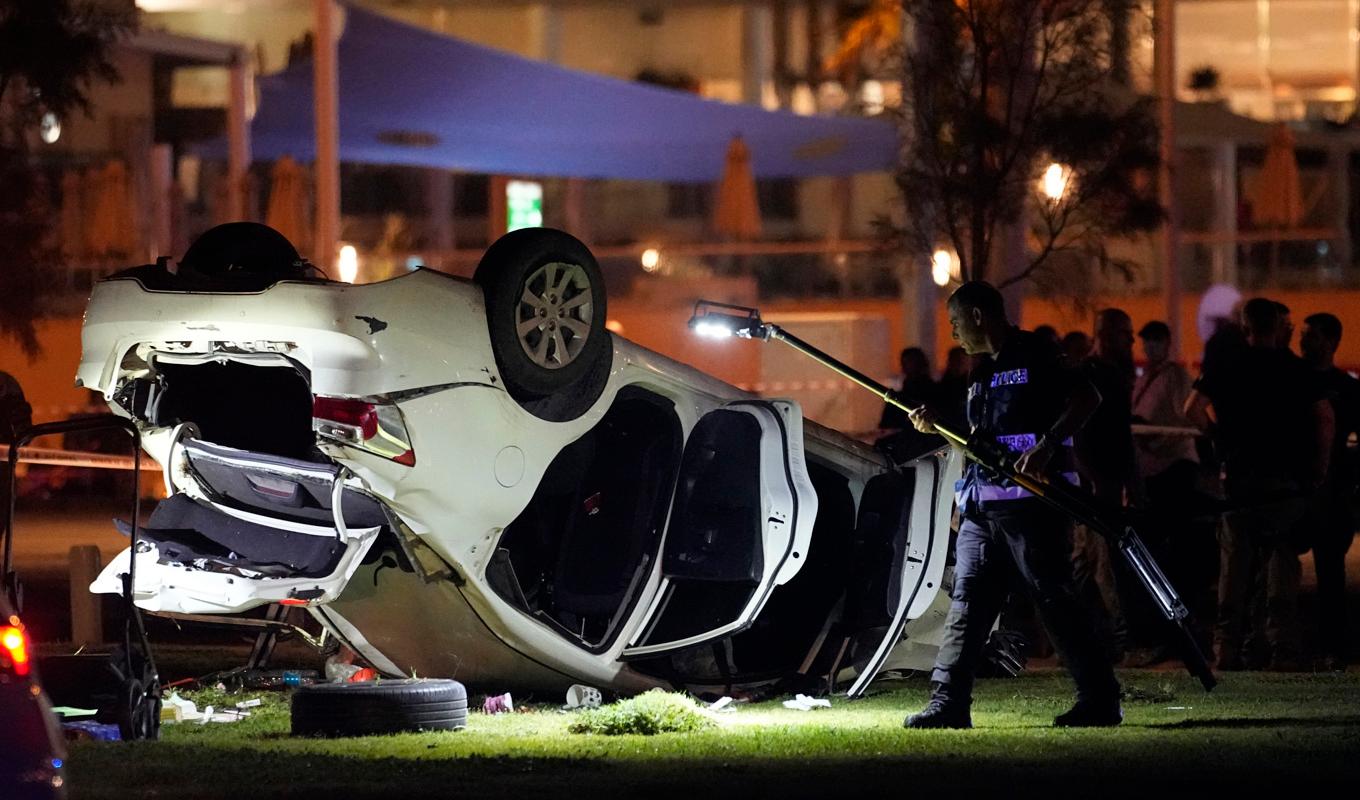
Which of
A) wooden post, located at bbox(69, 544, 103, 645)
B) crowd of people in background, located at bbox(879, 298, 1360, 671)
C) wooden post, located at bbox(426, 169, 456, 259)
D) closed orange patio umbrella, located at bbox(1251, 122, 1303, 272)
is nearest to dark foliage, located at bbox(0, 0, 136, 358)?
wooden post, located at bbox(69, 544, 103, 645)

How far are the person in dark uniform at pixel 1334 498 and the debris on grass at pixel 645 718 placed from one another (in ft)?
13.2

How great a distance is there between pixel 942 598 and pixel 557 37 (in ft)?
112

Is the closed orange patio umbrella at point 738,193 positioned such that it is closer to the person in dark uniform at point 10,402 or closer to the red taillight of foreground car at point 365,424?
the person in dark uniform at point 10,402

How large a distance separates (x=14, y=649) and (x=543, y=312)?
3.22 metres

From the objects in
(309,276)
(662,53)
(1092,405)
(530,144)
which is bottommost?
(1092,405)

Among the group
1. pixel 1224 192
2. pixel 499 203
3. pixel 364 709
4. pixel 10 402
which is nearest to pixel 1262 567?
pixel 364 709

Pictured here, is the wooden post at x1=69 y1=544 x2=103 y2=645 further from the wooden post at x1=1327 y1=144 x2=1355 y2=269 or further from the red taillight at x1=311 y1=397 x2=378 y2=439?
the wooden post at x1=1327 y1=144 x2=1355 y2=269

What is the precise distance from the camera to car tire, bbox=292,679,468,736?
8.09 m

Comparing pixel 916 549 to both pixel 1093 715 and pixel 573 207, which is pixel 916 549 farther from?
pixel 573 207

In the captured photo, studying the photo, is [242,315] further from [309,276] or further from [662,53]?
[662,53]

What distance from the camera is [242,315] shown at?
7.66m

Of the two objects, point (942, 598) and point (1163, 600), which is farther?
point (942, 598)

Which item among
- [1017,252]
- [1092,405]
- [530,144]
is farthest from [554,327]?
[530,144]

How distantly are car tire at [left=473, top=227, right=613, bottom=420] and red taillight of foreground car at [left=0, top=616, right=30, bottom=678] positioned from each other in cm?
296
